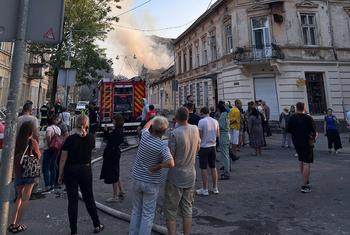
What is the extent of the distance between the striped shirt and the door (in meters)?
18.6

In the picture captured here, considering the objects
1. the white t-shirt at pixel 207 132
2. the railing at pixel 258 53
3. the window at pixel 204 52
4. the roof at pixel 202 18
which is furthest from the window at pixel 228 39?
the white t-shirt at pixel 207 132

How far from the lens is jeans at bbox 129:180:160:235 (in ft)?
11.9

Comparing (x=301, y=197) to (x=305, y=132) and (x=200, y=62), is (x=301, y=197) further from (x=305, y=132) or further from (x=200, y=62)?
(x=200, y=62)

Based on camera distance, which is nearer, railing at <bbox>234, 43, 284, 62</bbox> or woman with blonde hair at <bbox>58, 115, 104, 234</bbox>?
woman with blonde hair at <bbox>58, 115, 104, 234</bbox>

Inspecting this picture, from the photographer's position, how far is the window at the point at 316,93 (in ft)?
68.9

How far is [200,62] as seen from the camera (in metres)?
28.8

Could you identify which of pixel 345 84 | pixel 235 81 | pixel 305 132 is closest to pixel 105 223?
pixel 305 132

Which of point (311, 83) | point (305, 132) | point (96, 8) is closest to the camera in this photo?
point (305, 132)

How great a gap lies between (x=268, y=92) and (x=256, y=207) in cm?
1681

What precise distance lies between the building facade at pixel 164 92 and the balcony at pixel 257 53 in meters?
17.2

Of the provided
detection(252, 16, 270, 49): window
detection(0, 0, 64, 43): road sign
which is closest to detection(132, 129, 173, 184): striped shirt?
detection(0, 0, 64, 43): road sign

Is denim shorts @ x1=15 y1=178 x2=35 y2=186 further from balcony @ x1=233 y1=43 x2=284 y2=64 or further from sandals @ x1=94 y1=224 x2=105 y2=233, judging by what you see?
balcony @ x1=233 y1=43 x2=284 y2=64

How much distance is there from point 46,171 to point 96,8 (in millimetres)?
20870

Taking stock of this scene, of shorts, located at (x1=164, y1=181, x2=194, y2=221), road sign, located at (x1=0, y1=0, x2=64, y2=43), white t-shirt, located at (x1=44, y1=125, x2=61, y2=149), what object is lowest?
shorts, located at (x1=164, y1=181, x2=194, y2=221)
